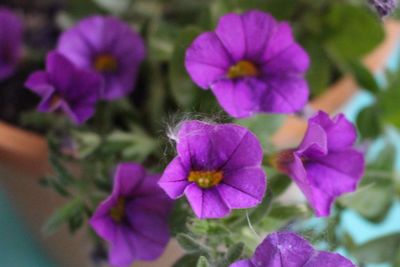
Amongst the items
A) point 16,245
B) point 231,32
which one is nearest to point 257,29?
point 231,32

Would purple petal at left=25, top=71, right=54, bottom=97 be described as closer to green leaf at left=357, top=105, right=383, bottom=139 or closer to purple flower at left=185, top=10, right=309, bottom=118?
purple flower at left=185, top=10, right=309, bottom=118

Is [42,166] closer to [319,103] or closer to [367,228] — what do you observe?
[319,103]

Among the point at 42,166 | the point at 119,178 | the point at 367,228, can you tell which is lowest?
the point at 367,228

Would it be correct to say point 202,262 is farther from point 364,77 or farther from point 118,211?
point 364,77

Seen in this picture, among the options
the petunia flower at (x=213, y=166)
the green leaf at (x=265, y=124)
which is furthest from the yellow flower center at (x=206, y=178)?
the green leaf at (x=265, y=124)

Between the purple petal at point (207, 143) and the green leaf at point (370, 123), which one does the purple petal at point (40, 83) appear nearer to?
the purple petal at point (207, 143)

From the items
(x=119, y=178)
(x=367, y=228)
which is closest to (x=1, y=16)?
(x=119, y=178)
